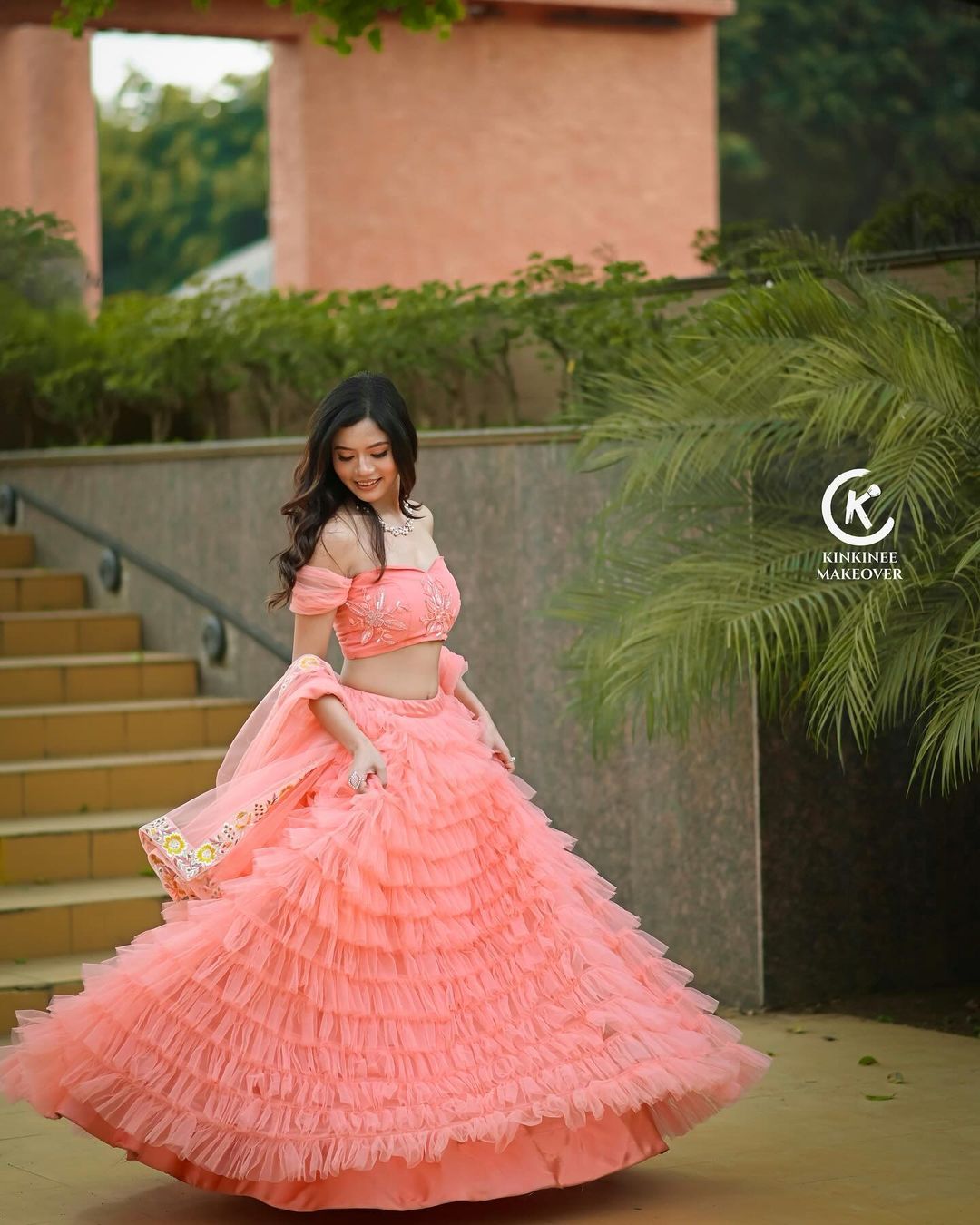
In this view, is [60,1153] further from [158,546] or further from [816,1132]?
[158,546]

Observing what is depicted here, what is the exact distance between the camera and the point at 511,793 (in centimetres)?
494

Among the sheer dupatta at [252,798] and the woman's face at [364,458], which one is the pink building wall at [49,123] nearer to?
the woman's face at [364,458]

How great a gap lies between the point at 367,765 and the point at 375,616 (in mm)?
382

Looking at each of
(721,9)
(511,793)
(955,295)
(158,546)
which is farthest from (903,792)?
(721,9)

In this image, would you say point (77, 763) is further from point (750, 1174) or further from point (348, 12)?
point (750, 1174)

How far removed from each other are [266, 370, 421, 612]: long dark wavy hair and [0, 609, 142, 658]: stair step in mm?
4770

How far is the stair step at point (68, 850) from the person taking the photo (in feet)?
24.8

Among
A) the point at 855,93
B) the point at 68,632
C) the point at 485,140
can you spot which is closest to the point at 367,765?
the point at 68,632

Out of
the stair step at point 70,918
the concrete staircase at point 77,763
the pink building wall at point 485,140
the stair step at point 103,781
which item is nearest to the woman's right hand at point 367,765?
the concrete staircase at point 77,763

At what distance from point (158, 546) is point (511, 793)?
5.18m

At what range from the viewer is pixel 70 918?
23.6 ft

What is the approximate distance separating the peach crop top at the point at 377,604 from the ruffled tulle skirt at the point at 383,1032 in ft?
0.95

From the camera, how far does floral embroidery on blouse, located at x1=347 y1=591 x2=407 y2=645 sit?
4.84 metres

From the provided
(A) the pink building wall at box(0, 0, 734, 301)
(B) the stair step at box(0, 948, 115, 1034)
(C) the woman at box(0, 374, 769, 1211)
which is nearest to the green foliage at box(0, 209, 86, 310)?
(A) the pink building wall at box(0, 0, 734, 301)
